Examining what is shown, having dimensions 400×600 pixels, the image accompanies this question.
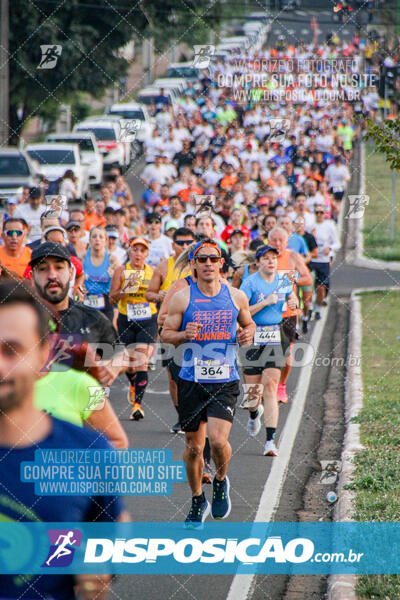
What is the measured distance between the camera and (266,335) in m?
10.6

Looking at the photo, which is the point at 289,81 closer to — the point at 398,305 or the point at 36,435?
the point at 398,305

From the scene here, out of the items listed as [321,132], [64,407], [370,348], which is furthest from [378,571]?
[321,132]

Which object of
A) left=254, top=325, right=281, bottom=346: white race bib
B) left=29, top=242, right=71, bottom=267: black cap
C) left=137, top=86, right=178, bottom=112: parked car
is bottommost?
left=254, top=325, right=281, bottom=346: white race bib

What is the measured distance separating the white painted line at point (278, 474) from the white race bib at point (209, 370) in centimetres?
96

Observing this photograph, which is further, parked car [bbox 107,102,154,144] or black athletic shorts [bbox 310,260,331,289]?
parked car [bbox 107,102,154,144]

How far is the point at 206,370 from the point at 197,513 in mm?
904

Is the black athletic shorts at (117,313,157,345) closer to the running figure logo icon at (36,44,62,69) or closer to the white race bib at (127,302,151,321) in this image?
the white race bib at (127,302,151,321)

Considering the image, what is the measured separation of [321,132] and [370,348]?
56.2ft

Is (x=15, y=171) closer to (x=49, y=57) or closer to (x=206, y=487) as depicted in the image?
(x=49, y=57)

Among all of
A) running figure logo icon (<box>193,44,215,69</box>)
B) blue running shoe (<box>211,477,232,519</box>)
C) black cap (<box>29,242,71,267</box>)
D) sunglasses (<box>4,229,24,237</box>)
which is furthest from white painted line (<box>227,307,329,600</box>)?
running figure logo icon (<box>193,44,215,69</box>)

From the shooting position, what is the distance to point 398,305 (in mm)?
20344

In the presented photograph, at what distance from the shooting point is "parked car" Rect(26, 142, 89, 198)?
32.9m

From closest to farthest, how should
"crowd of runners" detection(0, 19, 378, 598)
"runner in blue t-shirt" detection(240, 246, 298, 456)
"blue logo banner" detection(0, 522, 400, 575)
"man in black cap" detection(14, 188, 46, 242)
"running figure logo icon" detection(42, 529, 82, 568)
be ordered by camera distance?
"crowd of runners" detection(0, 19, 378, 598)
"running figure logo icon" detection(42, 529, 82, 568)
"blue logo banner" detection(0, 522, 400, 575)
"runner in blue t-shirt" detection(240, 246, 298, 456)
"man in black cap" detection(14, 188, 46, 242)

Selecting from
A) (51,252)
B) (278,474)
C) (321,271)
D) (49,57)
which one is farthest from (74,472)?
(49,57)
